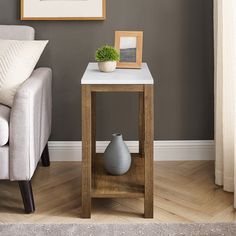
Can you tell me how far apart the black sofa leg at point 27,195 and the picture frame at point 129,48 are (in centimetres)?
79

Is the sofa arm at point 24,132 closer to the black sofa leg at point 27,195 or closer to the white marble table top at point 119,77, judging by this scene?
the black sofa leg at point 27,195

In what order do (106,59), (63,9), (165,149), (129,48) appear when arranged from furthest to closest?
1. (165,149)
2. (63,9)
3. (129,48)
4. (106,59)

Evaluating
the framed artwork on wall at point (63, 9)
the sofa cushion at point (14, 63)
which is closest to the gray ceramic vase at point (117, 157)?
the sofa cushion at point (14, 63)

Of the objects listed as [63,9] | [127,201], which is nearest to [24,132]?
[127,201]

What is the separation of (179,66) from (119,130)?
21.8 inches

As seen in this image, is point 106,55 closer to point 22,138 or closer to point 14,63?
Answer: point 14,63

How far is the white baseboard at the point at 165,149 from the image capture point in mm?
2986

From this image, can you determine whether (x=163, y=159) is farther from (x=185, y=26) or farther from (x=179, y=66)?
(x=185, y=26)

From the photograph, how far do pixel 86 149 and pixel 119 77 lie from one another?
360mm

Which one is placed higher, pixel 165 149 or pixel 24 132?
pixel 24 132

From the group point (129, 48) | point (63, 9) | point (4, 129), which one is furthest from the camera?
point (63, 9)

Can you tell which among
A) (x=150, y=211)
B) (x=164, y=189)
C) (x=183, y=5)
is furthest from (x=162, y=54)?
(x=150, y=211)

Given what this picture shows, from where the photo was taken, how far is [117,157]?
2.28 metres

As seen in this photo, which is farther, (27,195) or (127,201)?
(127,201)
